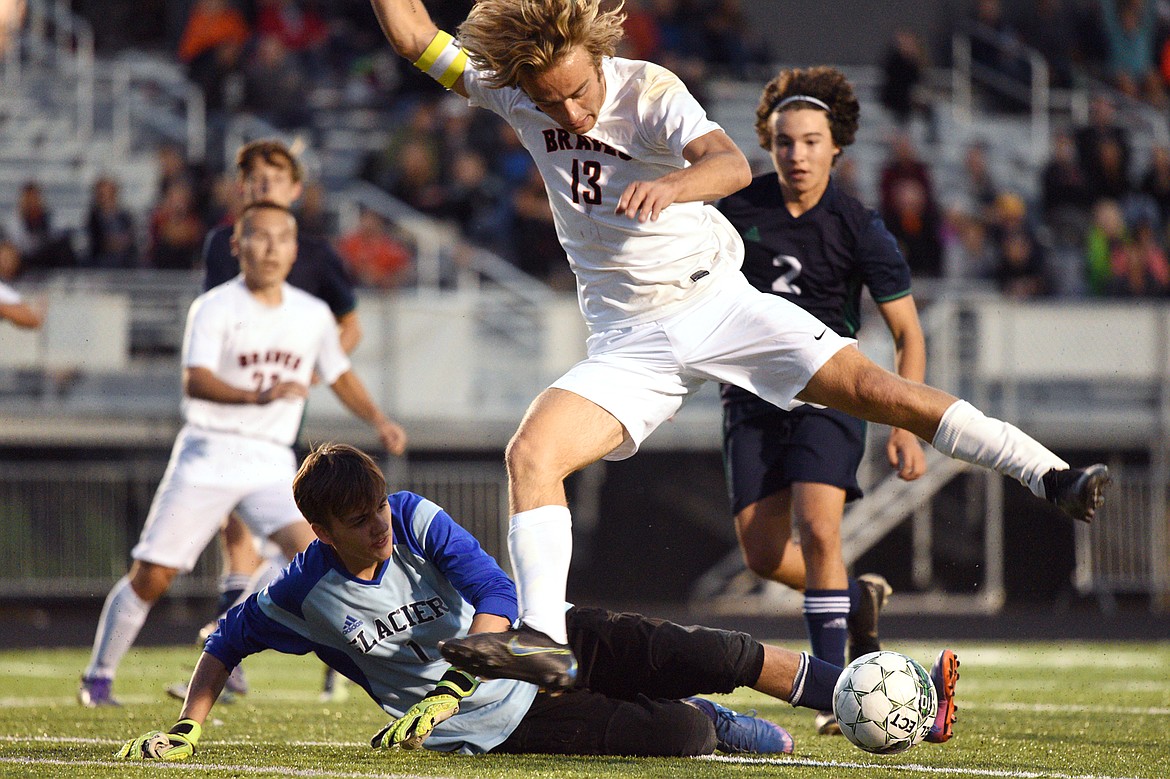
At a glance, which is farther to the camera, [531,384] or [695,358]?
[531,384]

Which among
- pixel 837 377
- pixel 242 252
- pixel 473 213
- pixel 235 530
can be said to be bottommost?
pixel 235 530

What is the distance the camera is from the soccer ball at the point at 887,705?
15.8 ft

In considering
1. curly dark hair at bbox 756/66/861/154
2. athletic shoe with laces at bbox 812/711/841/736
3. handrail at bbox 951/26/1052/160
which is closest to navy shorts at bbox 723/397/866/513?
athletic shoe with laces at bbox 812/711/841/736

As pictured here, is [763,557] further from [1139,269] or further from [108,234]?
[1139,269]

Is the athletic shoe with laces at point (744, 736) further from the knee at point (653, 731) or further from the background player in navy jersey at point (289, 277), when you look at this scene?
the background player in navy jersey at point (289, 277)

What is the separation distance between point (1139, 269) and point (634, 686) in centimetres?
1246

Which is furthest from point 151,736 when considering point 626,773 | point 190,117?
point 190,117

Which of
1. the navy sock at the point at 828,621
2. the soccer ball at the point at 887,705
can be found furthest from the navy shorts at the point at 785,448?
the soccer ball at the point at 887,705

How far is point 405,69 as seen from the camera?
18234 mm

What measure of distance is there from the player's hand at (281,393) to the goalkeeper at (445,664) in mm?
2353

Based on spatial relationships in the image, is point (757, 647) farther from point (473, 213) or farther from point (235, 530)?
point (473, 213)

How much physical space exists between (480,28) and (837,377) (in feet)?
5.02

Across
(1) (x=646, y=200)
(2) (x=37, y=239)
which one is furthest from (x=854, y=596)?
(2) (x=37, y=239)

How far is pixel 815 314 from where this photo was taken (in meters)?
6.46
